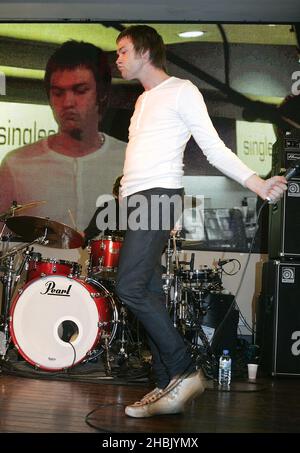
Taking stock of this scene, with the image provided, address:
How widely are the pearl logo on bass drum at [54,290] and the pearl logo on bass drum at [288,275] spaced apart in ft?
4.82

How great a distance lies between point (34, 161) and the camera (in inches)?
217

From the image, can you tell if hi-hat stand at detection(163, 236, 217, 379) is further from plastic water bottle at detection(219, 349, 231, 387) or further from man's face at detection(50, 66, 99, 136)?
man's face at detection(50, 66, 99, 136)

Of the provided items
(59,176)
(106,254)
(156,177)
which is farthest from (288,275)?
(59,176)

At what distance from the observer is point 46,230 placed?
13.6 ft

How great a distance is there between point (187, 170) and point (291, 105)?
1.12 meters

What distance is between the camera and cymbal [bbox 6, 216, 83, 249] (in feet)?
12.9

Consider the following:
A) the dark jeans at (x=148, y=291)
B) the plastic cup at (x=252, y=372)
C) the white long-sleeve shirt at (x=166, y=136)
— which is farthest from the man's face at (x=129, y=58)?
the plastic cup at (x=252, y=372)

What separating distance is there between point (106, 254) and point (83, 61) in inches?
88.7

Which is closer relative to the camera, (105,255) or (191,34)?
(105,255)

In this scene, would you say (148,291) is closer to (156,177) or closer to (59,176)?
(156,177)

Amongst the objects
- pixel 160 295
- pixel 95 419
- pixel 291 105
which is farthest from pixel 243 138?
pixel 95 419

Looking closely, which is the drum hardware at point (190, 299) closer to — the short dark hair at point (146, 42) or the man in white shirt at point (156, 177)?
the man in white shirt at point (156, 177)
